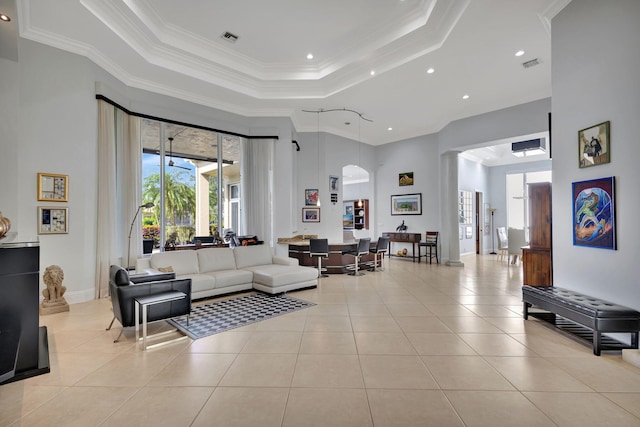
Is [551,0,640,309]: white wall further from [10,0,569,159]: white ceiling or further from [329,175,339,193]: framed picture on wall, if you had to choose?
[329,175,339,193]: framed picture on wall

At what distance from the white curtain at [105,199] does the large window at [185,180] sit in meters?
0.96

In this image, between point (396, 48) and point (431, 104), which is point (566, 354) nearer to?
point (396, 48)

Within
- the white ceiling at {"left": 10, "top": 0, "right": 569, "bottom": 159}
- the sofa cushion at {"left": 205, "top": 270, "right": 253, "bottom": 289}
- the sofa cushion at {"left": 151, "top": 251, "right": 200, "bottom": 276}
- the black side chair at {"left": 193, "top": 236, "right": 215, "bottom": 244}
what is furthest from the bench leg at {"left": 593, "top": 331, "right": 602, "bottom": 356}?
the black side chair at {"left": 193, "top": 236, "right": 215, "bottom": 244}

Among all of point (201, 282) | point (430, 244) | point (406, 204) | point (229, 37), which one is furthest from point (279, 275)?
point (406, 204)

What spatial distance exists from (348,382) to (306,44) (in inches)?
224

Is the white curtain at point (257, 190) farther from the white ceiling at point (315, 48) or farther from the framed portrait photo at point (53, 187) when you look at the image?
the framed portrait photo at point (53, 187)

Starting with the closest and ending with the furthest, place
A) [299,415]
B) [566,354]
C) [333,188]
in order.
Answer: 1. [299,415]
2. [566,354]
3. [333,188]

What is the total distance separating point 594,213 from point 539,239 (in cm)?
182

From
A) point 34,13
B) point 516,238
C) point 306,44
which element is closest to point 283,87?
point 306,44

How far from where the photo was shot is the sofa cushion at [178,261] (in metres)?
4.91

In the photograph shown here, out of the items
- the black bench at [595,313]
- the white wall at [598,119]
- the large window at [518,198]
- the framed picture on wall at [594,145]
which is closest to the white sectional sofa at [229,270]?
the black bench at [595,313]

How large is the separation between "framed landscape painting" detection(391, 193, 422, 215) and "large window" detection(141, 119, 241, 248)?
5.42 meters

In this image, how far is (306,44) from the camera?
568 centimetres

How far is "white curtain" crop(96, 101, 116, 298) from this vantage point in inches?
201
